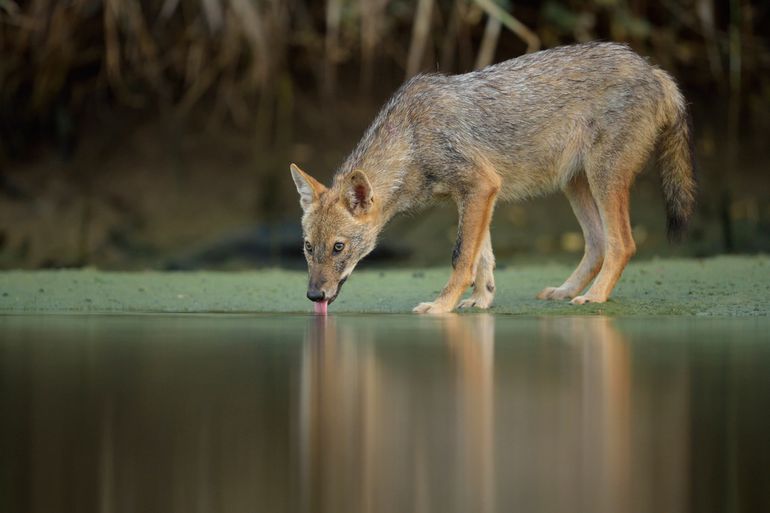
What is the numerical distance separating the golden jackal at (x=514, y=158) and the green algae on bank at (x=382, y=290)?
31cm

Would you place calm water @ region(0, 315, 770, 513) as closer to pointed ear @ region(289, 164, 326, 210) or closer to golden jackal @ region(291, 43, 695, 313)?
golden jackal @ region(291, 43, 695, 313)

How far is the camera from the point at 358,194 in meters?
7.50

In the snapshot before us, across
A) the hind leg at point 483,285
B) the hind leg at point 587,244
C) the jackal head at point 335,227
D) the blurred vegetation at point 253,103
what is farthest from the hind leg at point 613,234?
the blurred vegetation at point 253,103

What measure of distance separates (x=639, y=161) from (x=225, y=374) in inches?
157

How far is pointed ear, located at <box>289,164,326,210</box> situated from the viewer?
758cm

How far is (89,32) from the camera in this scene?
39.1 feet

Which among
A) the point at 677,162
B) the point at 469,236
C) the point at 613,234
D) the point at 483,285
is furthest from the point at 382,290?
the point at 677,162

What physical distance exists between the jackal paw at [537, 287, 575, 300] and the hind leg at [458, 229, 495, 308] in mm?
366

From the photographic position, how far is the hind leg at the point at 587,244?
796cm

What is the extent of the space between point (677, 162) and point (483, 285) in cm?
156

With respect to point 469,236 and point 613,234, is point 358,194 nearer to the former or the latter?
point 469,236

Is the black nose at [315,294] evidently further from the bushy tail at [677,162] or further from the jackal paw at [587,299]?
the bushy tail at [677,162]

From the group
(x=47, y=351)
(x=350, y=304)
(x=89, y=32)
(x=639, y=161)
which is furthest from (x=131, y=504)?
(x=89, y=32)

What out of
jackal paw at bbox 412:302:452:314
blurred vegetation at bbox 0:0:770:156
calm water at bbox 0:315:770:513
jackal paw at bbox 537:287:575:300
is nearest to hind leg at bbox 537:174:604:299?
jackal paw at bbox 537:287:575:300
